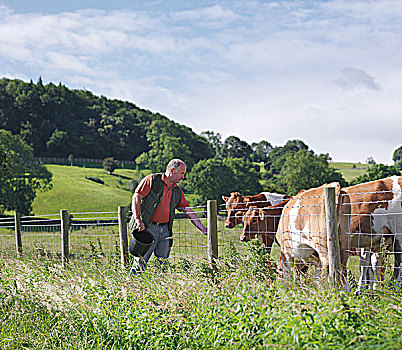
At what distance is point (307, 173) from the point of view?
6406cm

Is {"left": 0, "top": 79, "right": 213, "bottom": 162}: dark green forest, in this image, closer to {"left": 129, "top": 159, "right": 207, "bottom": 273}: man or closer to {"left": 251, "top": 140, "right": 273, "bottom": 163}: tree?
{"left": 251, "top": 140, "right": 273, "bottom": 163}: tree

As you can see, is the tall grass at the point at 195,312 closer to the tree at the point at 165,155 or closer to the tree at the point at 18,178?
the tree at the point at 18,178

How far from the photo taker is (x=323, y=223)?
255 inches

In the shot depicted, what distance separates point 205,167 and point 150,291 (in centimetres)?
5692

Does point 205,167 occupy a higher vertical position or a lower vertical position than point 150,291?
higher

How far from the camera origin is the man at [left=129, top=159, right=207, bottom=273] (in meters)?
6.73

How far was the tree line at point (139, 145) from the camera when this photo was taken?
199 feet

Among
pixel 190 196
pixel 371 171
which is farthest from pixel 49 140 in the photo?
pixel 371 171

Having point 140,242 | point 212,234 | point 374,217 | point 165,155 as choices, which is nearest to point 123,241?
point 140,242

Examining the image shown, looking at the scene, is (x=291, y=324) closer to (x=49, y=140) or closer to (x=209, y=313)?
(x=209, y=313)

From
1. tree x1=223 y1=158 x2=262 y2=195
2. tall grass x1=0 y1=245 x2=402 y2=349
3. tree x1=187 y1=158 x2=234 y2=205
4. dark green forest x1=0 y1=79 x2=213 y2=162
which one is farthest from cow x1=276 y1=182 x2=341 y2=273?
dark green forest x1=0 y1=79 x2=213 y2=162

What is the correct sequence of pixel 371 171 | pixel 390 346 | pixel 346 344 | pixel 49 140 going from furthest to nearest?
pixel 49 140 → pixel 371 171 → pixel 346 344 → pixel 390 346

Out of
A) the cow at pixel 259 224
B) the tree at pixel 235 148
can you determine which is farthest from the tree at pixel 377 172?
the tree at pixel 235 148

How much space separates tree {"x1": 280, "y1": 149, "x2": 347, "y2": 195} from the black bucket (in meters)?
55.3
